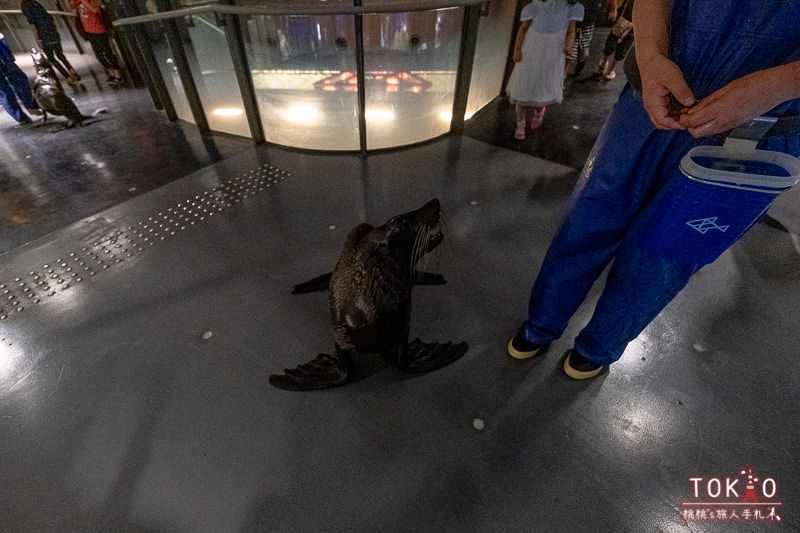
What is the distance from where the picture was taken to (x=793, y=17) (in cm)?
76

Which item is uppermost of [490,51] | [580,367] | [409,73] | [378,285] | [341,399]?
[490,51]

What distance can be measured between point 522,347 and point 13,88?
578 cm

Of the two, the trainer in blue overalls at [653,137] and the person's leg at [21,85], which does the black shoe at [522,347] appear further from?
Answer: the person's leg at [21,85]

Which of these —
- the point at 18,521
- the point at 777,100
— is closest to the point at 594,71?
the point at 777,100

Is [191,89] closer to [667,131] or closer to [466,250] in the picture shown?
[466,250]

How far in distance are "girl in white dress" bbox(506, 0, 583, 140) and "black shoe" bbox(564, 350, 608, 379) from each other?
267 cm

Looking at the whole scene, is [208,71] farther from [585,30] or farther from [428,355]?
[585,30]

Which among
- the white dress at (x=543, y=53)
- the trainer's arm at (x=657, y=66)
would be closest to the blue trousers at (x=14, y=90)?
the white dress at (x=543, y=53)

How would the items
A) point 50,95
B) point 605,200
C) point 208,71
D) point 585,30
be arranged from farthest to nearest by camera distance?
point 585,30, point 50,95, point 208,71, point 605,200

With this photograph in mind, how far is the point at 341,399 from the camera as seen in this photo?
1496 millimetres

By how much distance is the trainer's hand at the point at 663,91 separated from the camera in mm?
855

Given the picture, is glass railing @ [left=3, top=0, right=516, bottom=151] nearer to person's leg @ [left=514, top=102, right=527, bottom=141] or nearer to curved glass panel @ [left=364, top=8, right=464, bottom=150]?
curved glass panel @ [left=364, top=8, right=464, bottom=150]

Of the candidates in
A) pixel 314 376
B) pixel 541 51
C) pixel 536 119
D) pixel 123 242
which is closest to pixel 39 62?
pixel 123 242

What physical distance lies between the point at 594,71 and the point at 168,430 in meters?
6.74
